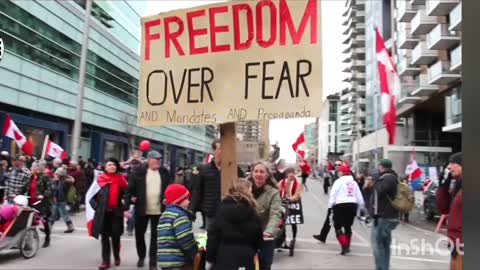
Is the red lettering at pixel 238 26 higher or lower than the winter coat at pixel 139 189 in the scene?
higher

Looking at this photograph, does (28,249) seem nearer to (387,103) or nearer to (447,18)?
(387,103)

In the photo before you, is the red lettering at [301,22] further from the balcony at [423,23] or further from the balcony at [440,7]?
the balcony at [423,23]

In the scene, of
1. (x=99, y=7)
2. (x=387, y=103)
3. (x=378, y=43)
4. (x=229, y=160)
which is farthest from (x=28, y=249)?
(x=99, y=7)

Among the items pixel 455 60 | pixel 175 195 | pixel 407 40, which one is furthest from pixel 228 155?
pixel 407 40

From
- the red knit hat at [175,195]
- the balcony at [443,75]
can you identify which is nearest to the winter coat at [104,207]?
the red knit hat at [175,195]

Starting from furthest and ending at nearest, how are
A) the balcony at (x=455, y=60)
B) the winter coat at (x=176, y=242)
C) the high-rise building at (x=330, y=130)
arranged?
the high-rise building at (x=330, y=130), the balcony at (x=455, y=60), the winter coat at (x=176, y=242)

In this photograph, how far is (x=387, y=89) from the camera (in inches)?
337

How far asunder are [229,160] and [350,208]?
6341mm

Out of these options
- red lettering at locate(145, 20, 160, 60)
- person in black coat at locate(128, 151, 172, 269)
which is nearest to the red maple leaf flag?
person in black coat at locate(128, 151, 172, 269)

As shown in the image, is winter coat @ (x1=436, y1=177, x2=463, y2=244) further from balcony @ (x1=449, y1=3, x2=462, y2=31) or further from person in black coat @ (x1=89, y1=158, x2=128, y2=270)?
balcony @ (x1=449, y1=3, x2=462, y2=31)

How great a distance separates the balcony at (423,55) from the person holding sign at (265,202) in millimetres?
39745

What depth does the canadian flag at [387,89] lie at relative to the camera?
7.98 metres

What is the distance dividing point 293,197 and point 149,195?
3398 millimetres

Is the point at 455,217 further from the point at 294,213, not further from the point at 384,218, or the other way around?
the point at 294,213
